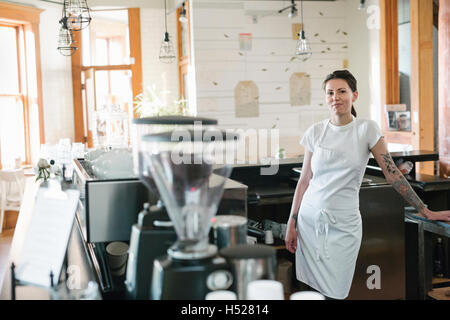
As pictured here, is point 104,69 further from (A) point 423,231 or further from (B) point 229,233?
(B) point 229,233

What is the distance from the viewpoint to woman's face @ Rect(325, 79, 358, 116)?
2.38 meters

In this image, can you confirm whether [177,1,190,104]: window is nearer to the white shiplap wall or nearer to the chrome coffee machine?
the white shiplap wall

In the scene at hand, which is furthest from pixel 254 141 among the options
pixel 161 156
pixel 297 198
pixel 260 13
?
pixel 161 156

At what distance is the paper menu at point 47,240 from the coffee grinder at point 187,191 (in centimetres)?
34

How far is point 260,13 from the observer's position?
8.39 metres

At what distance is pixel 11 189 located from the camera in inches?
287

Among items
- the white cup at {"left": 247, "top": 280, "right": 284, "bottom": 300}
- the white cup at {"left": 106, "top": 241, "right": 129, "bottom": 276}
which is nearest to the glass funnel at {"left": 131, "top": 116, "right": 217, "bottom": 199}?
the white cup at {"left": 247, "top": 280, "right": 284, "bottom": 300}

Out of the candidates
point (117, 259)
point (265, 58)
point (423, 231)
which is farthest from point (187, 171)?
point (265, 58)

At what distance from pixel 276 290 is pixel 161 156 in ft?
1.45

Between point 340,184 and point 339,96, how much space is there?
428 mm

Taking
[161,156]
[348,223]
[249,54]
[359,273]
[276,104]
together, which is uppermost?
[249,54]

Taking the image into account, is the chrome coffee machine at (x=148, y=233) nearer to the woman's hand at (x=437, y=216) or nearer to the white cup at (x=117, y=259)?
the white cup at (x=117, y=259)

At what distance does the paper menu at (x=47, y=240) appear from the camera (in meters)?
1.44
